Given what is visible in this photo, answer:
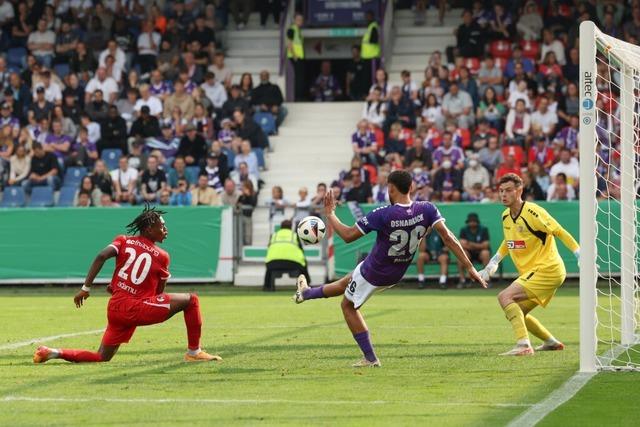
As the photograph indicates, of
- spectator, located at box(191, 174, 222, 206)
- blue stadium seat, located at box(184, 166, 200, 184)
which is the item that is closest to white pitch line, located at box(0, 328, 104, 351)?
spectator, located at box(191, 174, 222, 206)

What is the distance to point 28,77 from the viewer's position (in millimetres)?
33875

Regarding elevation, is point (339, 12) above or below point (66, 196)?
above

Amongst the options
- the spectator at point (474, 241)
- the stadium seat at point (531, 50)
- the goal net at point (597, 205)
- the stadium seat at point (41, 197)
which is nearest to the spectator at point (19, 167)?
the stadium seat at point (41, 197)

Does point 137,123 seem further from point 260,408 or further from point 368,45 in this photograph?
point 260,408

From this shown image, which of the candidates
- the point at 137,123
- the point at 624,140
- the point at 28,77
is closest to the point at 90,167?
the point at 137,123

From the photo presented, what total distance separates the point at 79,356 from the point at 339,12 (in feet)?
78.3

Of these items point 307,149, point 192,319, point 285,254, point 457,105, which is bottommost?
point 192,319

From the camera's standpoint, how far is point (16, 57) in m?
35.1

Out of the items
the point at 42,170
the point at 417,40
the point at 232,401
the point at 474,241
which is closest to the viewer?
the point at 232,401

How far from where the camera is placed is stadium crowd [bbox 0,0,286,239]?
29516mm

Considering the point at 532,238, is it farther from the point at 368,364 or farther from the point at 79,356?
the point at 79,356

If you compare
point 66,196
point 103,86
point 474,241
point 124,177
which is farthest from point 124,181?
point 474,241

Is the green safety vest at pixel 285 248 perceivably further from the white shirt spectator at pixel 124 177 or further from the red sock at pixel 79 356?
the red sock at pixel 79 356

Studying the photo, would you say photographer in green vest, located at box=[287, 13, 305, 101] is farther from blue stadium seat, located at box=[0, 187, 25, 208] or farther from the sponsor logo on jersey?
the sponsor logo on jersey
